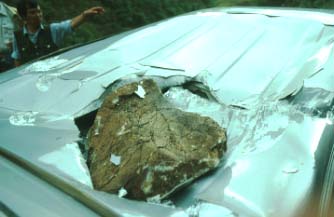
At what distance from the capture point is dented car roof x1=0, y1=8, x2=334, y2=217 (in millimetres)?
1127

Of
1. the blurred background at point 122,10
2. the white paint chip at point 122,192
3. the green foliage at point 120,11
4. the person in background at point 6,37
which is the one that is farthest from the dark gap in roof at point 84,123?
the green foliage at point 120,11

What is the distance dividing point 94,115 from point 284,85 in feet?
2.13

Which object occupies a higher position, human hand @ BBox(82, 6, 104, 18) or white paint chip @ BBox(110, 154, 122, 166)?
white paint chip @ BBox(110, 154, 122, 166)

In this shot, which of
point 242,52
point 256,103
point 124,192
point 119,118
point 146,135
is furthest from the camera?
point 242,52

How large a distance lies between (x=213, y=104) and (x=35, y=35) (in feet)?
7.08

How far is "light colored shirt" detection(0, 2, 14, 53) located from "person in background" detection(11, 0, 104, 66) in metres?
0.52

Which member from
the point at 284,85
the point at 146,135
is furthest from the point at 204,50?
the point at 146,135

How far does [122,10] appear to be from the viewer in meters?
6.64

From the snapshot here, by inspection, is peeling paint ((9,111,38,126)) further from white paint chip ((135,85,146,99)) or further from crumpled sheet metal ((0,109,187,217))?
white paint chip ((135,85,146,99))

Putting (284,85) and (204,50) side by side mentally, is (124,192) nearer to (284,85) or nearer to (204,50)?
(284,85)

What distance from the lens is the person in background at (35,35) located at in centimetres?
328

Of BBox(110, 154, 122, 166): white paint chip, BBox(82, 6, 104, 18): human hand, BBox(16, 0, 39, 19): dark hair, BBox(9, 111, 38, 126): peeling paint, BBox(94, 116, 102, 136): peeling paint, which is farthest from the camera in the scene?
BBox(16, 0, 39, 19): dark hair

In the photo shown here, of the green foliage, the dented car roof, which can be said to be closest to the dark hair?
the dented car roof

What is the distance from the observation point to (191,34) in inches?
83.2
